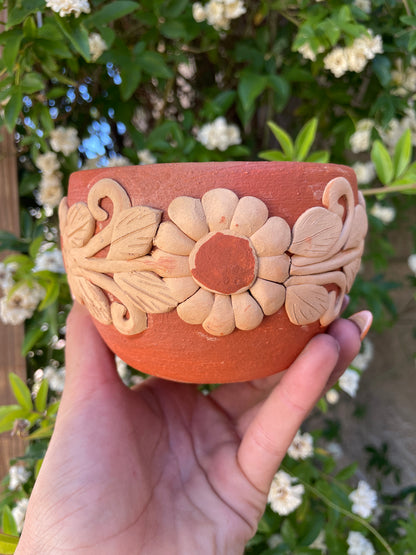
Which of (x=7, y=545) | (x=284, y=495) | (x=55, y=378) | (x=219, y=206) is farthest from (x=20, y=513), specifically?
(x=219, y=206)

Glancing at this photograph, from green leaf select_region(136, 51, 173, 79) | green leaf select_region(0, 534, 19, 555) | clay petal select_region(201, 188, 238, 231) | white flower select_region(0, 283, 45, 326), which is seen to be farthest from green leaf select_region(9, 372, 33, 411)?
green leaf select_region(136, 51, 173, 79)

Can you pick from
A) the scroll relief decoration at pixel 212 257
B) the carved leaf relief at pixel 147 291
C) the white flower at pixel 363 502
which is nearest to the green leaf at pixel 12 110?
the scroll relief decoration at pixel 212 257

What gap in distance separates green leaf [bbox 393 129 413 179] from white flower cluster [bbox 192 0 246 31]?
42cm

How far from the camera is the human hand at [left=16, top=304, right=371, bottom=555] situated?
1.98ft

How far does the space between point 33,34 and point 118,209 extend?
0.40 metres

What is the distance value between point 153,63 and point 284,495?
2.92 ft

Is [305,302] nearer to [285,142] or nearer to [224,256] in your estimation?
[224,256]

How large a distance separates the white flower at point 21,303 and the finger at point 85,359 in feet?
0.33

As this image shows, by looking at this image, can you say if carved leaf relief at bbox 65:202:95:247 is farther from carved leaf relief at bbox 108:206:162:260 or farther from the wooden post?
the wooden post

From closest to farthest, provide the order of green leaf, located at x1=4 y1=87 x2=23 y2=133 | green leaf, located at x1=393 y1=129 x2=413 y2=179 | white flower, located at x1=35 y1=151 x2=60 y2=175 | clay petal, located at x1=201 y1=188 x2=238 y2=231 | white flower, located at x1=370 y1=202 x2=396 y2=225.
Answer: clay petal, located at x1=201 y1=188 x2=238 y2=231 → green leaf, located at x1=4 y1=87 x2=23 y2=133 → green leaf, located at x1=393 y1=129 x2=413 y2=179 → white flower, located at x1=35 y1=151 x2=60 y2=175 → white flower, located at x1=370 y1=202 x2=396 y2=225

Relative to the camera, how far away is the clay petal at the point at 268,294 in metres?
0.54

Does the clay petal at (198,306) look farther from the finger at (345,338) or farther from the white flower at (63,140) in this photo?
the white flower at (63,140)

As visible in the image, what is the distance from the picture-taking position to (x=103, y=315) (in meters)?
0.60

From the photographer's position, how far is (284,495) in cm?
87
